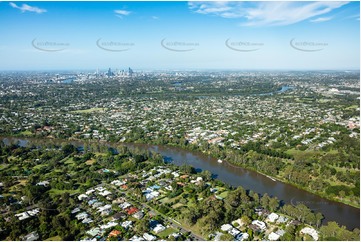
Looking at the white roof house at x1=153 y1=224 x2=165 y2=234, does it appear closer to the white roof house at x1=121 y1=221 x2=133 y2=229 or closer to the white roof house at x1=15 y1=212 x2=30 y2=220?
the white roof house at x1=121 y1=221 x2=133 y2=229

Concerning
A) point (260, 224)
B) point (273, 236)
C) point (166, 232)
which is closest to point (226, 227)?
point (260, 224)

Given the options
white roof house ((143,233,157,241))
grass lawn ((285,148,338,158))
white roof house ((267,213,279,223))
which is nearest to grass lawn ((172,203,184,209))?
white roof house ((143,233,157,241))

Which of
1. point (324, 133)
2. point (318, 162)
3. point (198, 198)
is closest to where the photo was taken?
point (198, 198)

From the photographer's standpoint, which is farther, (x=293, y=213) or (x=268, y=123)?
(x=268, y=123)

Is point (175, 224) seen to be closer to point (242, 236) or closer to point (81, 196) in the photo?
point (242, 236)

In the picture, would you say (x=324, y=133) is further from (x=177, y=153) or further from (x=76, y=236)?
(x=76, y=236)

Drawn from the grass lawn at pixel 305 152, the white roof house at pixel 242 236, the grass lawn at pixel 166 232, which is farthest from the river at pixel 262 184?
the grass lawn at pixel 166 232

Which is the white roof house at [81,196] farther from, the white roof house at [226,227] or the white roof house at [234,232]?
the white roof house at [234,232]

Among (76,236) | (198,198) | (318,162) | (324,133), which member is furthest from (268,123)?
(76,236)
